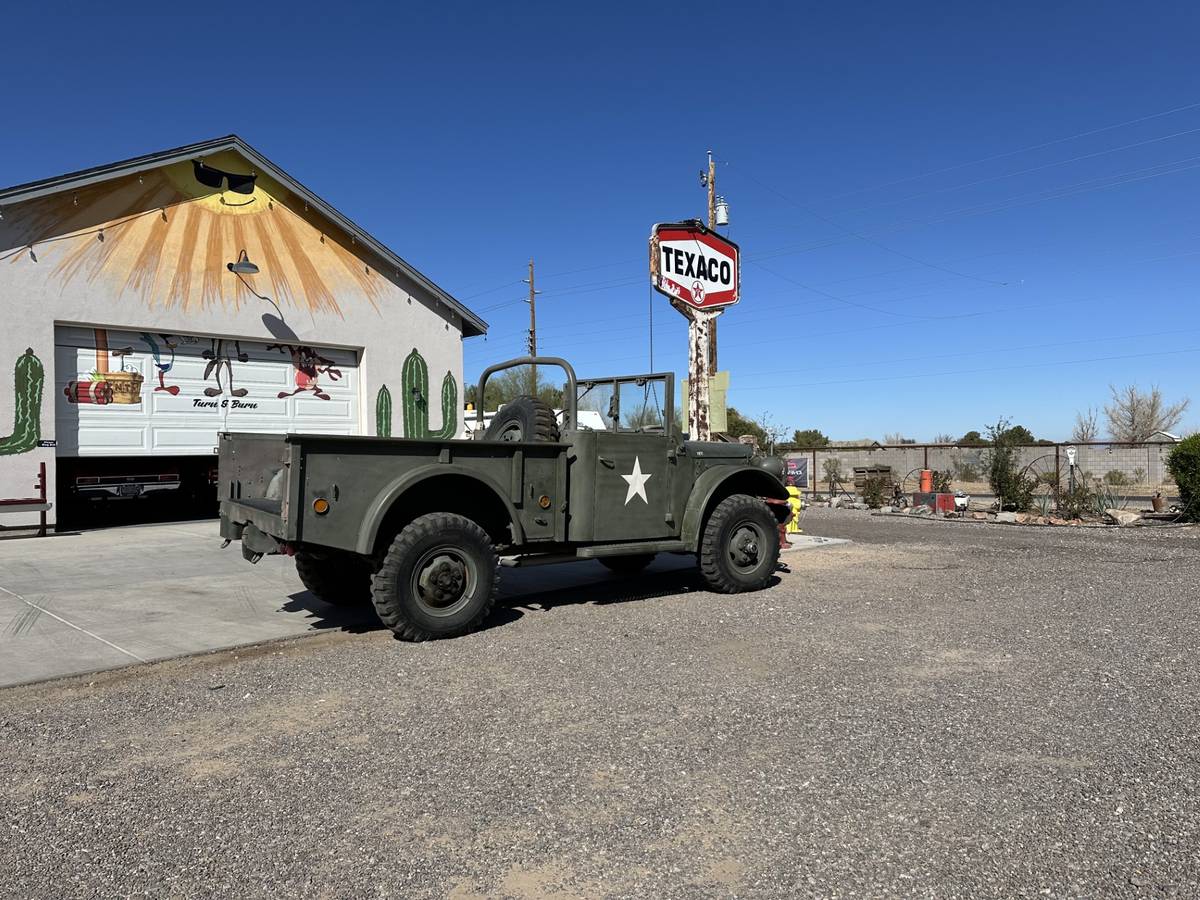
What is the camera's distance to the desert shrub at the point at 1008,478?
17.0m

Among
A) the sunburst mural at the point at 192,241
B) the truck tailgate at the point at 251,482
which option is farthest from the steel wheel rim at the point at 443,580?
the sunburst mural at the point at 192,241

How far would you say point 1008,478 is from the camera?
17156 millimetres

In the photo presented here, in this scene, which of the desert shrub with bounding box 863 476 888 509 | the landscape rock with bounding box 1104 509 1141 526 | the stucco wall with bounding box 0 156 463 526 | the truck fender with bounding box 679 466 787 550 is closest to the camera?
the truck fender with bounding box 679 466 787 550

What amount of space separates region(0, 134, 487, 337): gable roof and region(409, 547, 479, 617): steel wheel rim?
9.79m

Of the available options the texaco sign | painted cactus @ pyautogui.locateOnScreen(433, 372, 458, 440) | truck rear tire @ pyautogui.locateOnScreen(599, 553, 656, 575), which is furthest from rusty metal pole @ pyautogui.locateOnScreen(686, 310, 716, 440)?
painted cactus @ pyautogui.locateOnScreen(433, 372, 458, 440)

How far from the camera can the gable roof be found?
38.1 feet

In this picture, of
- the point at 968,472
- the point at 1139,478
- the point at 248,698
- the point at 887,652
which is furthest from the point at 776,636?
the point at 1139,478

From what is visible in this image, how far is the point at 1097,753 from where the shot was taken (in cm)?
368

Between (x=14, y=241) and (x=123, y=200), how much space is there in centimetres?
168

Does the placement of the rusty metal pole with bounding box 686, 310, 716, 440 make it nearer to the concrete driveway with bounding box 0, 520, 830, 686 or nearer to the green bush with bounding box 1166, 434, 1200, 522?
the concrete driveway with bounding box 0, 520, 830, 686

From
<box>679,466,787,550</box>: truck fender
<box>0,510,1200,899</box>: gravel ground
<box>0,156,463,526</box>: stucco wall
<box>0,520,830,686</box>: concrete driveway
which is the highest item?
<box>0,156,463,526</box>: stucco wall

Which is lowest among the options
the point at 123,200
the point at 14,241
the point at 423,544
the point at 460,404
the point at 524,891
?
the point at 524,891

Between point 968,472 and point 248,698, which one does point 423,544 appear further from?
point 968,472

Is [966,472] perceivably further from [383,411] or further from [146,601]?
[146,601]
